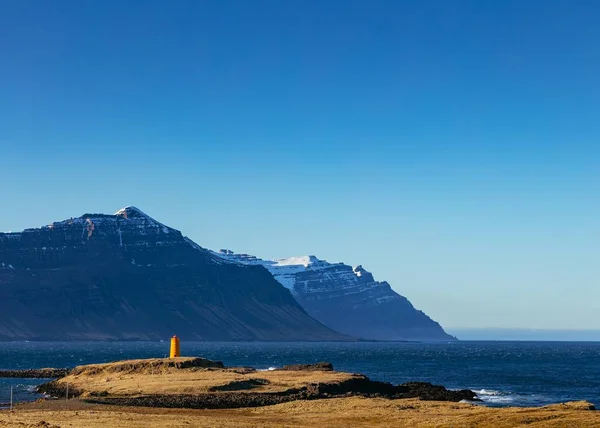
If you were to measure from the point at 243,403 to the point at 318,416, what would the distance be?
12.8 meters

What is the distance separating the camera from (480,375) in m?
148

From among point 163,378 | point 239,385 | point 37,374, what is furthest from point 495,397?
point 37,374

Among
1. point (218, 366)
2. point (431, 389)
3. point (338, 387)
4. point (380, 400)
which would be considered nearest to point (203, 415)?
point (380, 400)

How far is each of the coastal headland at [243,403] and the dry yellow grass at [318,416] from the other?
0.07m

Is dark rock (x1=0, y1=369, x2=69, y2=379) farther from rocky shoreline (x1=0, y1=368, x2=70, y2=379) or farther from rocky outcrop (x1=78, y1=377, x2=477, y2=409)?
rocky outcrop (x1=78, y1=377, x2=477, y2=409)

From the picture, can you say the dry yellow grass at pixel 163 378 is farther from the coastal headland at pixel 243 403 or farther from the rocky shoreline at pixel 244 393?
the rocky shoreline at pixel 244 393

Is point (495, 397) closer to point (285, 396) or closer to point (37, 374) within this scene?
point (285, 396)

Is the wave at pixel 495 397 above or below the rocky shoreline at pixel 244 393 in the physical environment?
below

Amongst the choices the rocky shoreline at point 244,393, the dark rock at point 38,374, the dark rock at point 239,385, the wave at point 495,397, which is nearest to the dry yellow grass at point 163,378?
the rocky shoreline at point 244,393

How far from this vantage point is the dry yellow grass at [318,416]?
58513mm

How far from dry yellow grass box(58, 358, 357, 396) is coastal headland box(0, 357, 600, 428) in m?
0.12

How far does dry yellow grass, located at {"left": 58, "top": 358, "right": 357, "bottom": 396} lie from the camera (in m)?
88.7

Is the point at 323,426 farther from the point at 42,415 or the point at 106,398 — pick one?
the point at 106,398

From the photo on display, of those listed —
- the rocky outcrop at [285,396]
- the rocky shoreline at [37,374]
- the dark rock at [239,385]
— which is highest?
the rocky shoreline at [37,374]
